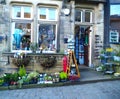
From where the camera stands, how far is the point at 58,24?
42.9 feet

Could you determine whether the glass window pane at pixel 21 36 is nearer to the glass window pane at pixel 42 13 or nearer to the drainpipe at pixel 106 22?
the glass window pane at pixel 42 13

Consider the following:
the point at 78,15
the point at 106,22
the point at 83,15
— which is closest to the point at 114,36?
the point at 106,22

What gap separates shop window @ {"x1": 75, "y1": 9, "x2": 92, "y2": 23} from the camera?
45.5ft

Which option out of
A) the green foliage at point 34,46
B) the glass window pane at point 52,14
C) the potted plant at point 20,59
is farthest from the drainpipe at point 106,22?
the potted plant at point 20,59

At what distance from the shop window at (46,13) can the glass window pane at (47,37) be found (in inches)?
13.9

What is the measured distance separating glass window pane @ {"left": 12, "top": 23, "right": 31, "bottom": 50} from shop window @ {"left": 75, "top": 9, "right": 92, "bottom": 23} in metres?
2.38

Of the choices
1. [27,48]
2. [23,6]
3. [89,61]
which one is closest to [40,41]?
[27,48]

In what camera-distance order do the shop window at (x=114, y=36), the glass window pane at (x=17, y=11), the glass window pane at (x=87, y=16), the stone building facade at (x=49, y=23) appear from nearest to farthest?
the stone building facade at (x=49, y=23), the glass window pane at (x=17, y=11), the glass window pane at (x=87, y=16), the shop window at (x=114, y=36)

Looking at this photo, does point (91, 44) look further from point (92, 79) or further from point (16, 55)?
point (16, 55)

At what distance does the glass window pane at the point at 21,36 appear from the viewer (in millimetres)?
12812

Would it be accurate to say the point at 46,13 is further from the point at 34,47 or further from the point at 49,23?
A: the point at 34,47

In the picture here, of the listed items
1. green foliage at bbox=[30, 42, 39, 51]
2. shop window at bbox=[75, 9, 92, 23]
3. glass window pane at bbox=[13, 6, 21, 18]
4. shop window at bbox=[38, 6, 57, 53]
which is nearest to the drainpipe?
shop window at bbox=[75, 9, 92, 23]

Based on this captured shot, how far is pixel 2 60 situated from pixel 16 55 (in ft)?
2.15

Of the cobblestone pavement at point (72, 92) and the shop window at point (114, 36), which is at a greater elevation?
the shop window at point (114, 36)
